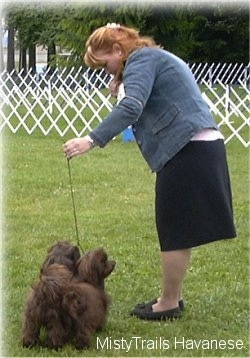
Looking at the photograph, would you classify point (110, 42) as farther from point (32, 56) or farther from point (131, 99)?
point (32, 56)

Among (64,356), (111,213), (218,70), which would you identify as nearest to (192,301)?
(64,356)

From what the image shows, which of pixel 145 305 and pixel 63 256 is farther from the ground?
pixel 63 256

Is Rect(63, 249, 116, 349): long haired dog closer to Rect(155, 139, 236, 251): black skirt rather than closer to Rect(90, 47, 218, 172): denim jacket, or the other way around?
Rect(155, 139, 236, 251): black skirt

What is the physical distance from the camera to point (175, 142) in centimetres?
419

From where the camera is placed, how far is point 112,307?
4605mm

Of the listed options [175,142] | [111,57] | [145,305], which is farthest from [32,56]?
[175,142]

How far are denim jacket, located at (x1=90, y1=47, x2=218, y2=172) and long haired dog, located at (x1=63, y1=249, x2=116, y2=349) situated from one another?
67 cm

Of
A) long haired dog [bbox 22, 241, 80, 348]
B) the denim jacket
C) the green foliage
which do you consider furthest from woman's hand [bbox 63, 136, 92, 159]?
the green foliage

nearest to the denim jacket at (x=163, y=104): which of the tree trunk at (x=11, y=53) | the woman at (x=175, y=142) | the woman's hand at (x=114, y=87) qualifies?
the woman at (x=175, y=142)

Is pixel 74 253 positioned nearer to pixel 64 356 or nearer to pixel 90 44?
pixel 64 356

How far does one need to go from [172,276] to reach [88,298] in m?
0.68

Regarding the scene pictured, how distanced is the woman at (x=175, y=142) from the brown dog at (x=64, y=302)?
1.65ft

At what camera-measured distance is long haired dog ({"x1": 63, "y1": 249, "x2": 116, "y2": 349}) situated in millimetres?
3859

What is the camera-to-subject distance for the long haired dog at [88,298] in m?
3.86
